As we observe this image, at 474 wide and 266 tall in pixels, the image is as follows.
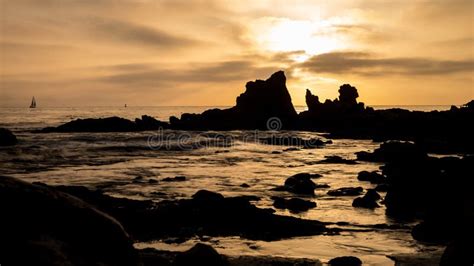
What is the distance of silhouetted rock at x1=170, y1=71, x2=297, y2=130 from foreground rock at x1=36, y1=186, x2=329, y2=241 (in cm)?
9585

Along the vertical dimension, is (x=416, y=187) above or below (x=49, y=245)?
below

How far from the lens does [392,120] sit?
8300 cm

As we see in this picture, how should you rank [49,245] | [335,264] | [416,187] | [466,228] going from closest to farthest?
[49,245] → [466,228] → [335,264] → [416,187]

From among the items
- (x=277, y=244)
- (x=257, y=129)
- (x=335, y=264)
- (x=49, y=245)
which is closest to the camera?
(x=49, y=245)

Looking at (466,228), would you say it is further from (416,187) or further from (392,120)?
(392,120)

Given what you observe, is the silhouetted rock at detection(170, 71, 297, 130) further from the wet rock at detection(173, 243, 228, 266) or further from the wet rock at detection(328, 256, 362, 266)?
the wet rock at detection(173, 243, 228, 266)

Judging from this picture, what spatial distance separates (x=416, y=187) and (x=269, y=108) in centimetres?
9710

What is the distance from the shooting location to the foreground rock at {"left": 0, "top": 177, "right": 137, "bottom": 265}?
5.23 metres

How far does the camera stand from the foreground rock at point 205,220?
15391mm

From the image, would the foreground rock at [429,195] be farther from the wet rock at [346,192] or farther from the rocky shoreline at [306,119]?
the rocky shoreline at [306,119]

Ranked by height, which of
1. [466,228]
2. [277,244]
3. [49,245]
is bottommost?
[277,244]

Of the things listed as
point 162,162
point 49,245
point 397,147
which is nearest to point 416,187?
point 49,245

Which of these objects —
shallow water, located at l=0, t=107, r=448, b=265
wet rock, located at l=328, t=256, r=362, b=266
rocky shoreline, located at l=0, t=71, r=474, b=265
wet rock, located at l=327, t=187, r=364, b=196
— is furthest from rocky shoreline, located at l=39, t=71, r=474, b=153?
wet rock, located at l=328, t=256, r=362, b=266

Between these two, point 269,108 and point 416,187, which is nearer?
point 416,187
